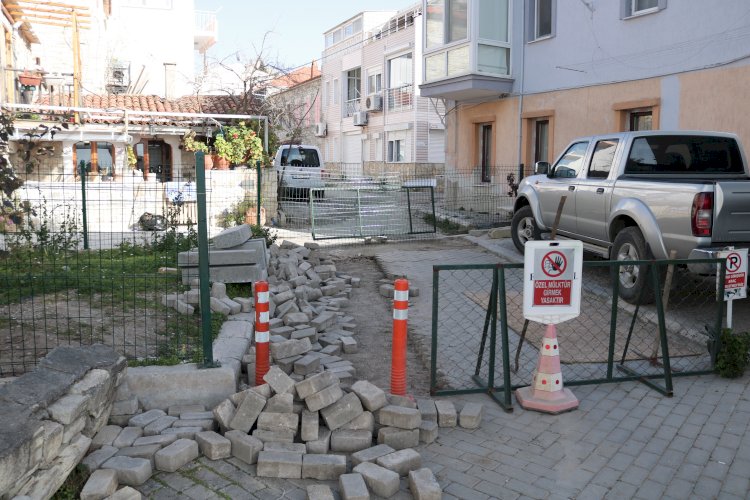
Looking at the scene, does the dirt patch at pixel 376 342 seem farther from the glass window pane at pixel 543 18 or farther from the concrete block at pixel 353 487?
the glass window pane at pixel 543 18

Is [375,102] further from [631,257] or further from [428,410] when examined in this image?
[428,410]

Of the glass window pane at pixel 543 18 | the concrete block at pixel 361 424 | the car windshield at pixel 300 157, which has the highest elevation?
the glass window pane at pixel 543 18

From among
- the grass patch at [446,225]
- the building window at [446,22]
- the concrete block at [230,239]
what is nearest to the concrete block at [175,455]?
the concrete block at [230,239]

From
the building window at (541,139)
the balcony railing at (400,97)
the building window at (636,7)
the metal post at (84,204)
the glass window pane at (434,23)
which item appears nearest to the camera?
the metal post at (84,204)

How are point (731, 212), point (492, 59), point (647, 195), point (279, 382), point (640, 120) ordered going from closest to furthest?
1. point (279, 382)
2. point (731, 212)
3. point (647, 195)
4. point (640, 120)
5. point (492, 59)

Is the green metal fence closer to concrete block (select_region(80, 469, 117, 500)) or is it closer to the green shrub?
the green shrub

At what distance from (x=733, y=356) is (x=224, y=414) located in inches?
182

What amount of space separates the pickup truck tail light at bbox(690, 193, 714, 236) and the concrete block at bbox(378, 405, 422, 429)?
13.4 ft

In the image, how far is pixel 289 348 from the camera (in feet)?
20.2

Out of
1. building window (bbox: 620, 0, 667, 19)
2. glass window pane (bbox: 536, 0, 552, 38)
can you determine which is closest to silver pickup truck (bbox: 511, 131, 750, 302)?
building window (bbox: 620, 0, 667, 19)

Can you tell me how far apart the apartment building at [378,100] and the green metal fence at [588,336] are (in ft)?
54.7

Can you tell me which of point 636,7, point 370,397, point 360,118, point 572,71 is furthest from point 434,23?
point 370,397

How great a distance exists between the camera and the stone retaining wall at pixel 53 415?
11.6 ft

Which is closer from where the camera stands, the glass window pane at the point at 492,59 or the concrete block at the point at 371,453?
the concrete block at the point at 371,453
